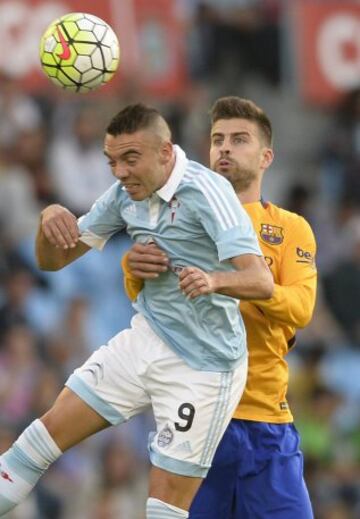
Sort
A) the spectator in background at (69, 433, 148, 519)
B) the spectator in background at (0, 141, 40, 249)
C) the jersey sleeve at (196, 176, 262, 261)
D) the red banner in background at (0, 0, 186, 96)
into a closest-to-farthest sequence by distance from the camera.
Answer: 1. the jersey sleeve at (196, 176, 262, 261)
2. the spectator in background at (69, 433, 148, 519)
3. the spectator in background at (0, 141, 40, 249)
4. the red banner in background at (0, 0, 186, 96)

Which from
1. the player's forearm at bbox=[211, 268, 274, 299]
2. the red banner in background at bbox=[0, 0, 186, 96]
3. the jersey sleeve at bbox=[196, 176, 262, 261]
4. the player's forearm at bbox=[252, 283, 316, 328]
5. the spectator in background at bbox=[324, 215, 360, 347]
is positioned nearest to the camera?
the player's forearm at bbox=[211, 268, 274, 299]

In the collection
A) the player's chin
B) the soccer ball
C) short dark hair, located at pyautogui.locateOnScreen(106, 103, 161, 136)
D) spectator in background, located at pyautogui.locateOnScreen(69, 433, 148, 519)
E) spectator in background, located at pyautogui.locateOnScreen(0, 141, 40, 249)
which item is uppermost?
the soccer ball

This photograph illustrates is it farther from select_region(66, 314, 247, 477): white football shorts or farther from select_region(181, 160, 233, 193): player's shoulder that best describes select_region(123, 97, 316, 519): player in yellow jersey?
select_region(181, 160, 233, 193): player's shoulder

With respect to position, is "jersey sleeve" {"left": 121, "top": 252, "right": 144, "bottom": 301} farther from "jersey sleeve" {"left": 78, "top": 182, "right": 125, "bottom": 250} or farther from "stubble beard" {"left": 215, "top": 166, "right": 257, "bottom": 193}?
"stubble beard" {"left": 215, "top": 166, "right": 257, "bottom": 193}

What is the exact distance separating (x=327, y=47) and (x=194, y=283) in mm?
8930

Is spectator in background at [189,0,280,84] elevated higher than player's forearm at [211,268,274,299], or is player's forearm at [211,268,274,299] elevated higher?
player's forearm at [211,268,274,299]

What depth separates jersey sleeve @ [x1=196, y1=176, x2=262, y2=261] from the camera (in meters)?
6.68

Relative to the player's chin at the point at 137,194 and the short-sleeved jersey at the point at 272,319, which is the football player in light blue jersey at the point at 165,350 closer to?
the player's chin at the point at 137,194

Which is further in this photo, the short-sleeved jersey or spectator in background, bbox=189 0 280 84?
spectator in background, bbox=189 0 280 84

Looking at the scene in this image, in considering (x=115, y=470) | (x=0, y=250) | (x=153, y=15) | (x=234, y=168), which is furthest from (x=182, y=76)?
(x=234, y=168)

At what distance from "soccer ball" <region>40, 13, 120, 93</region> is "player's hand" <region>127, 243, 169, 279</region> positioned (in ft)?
2.80

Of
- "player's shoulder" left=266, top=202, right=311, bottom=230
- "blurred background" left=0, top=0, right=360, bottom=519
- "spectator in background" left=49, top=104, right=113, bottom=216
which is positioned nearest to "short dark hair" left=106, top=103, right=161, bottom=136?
"player's shoulder" left=266, top=202, right=311, bottom=230

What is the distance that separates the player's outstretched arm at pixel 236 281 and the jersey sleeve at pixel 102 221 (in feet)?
2.53

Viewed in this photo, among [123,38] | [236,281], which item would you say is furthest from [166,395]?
[123,38]
